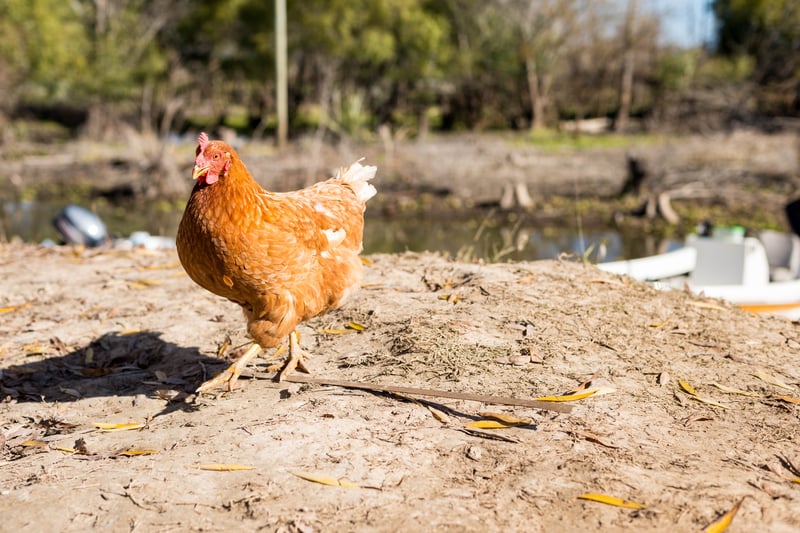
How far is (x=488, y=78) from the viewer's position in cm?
3005

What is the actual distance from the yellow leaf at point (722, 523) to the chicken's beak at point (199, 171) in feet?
8.22

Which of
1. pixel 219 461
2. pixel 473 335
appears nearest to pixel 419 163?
pixel 473 335

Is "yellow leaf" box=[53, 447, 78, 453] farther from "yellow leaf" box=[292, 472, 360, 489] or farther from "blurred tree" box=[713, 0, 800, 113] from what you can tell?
"blurred tree" box=[713, 0, 800, 113]

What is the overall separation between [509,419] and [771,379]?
5.18 feet

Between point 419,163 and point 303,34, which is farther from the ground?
point 303,34

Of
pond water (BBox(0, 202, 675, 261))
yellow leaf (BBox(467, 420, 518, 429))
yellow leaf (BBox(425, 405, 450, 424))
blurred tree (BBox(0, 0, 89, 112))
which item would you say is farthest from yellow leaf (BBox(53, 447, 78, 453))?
blurred tree (BBox(0, 0, 89, 112))

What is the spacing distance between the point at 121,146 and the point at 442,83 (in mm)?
13046

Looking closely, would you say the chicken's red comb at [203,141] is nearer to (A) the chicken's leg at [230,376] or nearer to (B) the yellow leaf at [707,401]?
(A) the chicken's leg at [230,376]

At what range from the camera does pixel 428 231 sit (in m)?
13.8

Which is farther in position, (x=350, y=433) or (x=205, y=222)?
(x=205, y=222)

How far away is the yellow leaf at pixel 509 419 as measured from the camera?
323cm

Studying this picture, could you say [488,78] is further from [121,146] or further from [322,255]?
[322,255]

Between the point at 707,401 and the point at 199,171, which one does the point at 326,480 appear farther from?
the point at 707,401

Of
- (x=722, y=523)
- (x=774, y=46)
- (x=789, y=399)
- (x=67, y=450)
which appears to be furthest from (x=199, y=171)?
(x=774, y=46)
